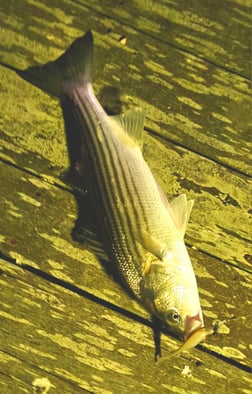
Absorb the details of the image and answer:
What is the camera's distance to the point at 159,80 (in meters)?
2.21

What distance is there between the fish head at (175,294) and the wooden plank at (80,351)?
0.29 metres

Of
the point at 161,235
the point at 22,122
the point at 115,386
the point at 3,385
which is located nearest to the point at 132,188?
the point at 161,235

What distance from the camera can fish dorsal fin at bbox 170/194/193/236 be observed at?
2059 mm

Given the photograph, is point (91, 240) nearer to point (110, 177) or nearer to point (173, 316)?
point (110, 177)

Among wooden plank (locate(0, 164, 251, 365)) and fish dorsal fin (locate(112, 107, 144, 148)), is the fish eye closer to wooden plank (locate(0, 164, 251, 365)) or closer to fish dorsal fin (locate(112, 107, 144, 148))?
wooden plank (locate(0, 164, 251, 365))

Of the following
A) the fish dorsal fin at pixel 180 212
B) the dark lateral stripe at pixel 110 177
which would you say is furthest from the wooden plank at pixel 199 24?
the fish dorsal fin at pixel 180 212

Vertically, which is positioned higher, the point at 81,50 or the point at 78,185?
the point at 81,50

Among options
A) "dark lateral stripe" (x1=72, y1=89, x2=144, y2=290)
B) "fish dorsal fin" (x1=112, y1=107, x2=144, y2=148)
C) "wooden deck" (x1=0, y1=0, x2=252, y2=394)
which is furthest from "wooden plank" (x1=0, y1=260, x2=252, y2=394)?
"fish dorsal fin" (x1=112, y1=107, x2=144, y2=148)

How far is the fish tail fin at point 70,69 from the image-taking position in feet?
6.91

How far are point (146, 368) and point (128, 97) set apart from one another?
1.12 meters

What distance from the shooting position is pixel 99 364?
229 cm

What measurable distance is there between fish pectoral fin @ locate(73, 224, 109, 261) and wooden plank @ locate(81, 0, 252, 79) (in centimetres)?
83

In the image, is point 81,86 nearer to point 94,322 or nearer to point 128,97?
point 128,97

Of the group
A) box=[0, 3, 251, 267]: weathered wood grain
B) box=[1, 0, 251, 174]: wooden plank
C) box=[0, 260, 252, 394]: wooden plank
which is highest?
box=[1, 0, 251, 174]: wooden plank
